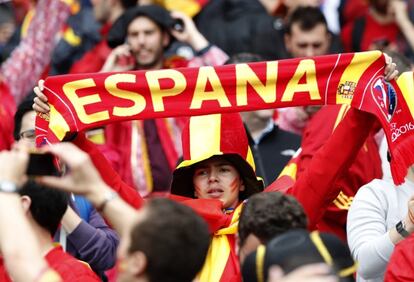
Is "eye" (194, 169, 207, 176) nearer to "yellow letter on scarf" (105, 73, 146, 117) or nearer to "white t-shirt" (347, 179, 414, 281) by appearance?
"yellow letter on scarf" (105, 73, 146, 117)

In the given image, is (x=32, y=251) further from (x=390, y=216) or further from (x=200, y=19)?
(x=200, y=19)

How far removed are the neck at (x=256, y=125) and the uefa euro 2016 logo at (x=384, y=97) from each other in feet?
6.83

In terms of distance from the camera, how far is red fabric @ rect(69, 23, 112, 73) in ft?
35.0

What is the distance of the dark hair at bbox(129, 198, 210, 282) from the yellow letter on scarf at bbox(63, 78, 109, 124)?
177 centimetres

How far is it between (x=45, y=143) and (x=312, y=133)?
Answer: 5.70 ft

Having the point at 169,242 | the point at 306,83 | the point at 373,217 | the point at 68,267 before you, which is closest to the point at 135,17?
the point at 306,83

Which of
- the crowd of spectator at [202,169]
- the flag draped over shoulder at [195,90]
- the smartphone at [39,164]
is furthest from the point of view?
the flag draped over shoulder at [195,90]

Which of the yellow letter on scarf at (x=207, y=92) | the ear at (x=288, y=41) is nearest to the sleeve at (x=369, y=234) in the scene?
the yellow letter on scarf at (x=207, y=92)

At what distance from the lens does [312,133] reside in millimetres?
7555

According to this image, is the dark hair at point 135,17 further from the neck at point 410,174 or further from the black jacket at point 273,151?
the neck at point 410,174

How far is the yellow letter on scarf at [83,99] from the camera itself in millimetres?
6539

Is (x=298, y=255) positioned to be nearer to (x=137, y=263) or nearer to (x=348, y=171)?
(x=137, y=263)

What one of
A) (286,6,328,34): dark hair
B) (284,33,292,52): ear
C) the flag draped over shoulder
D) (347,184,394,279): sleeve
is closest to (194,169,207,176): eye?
the flag draped over shoulder

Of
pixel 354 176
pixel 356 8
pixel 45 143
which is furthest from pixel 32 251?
pixel 356 8
